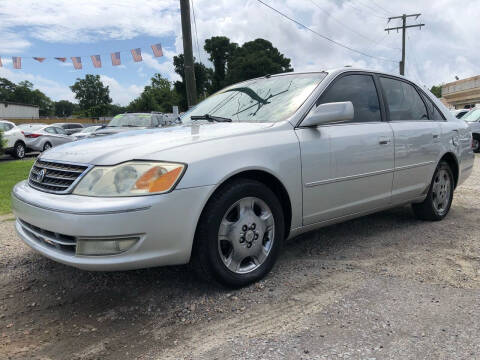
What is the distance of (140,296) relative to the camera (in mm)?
2941

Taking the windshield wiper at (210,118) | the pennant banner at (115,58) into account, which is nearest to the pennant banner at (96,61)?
the pennant banner at (115,58)

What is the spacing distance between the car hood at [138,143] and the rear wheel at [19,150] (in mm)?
13673

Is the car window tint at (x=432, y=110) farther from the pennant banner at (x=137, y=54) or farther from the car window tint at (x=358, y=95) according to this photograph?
the pennant banner at (x=137, y=54)

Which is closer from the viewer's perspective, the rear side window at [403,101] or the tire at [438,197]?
the rear side window at [403,101]

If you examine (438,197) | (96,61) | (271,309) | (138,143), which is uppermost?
(96,61)

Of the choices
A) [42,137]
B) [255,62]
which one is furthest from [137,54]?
[255,62]

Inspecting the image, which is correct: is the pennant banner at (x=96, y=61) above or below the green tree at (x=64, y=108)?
below

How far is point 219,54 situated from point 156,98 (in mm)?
17636

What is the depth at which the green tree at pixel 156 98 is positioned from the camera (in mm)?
69625

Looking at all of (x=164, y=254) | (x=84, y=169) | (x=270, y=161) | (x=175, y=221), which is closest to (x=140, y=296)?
(x=164, y=254)

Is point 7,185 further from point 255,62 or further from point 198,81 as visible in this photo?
point 198,81

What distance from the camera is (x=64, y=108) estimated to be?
125812mm

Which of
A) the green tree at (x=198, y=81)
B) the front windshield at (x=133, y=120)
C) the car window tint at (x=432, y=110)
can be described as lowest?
the car window tint at (x=432, y=110)

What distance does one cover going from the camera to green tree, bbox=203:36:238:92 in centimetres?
5922
